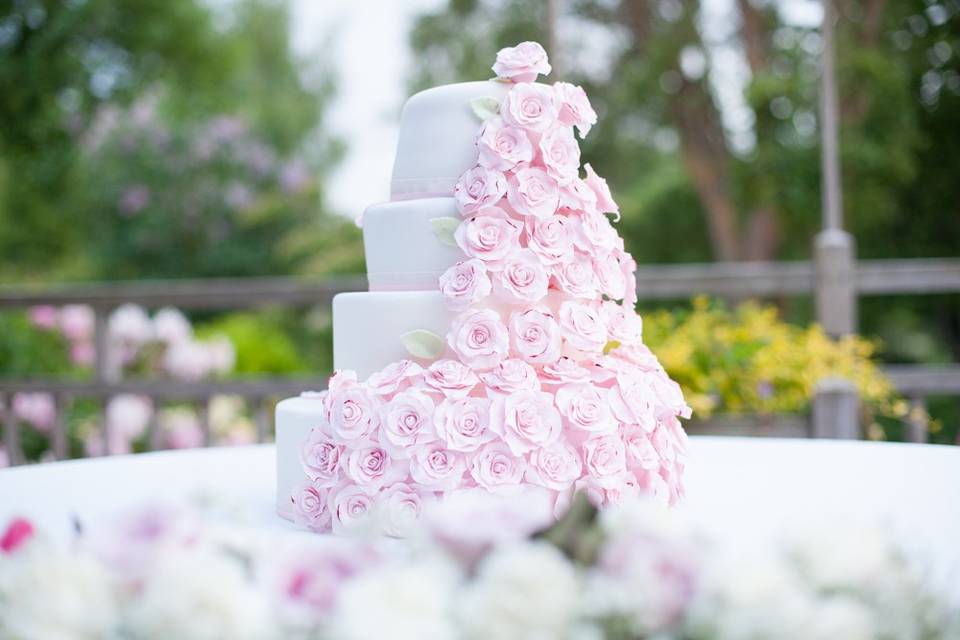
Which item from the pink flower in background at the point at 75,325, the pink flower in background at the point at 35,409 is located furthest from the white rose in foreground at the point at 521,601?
the pink flower in background at the point at 75,325

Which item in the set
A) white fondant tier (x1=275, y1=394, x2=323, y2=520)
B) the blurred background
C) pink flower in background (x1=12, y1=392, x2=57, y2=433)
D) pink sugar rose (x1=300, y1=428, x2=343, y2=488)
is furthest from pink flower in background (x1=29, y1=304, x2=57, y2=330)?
pink sugar rose (x1=300, y1=428, x2=343, y2=488)

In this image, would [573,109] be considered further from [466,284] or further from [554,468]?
[554,468]

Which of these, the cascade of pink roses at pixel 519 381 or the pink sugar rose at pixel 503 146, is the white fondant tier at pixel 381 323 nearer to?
the cascade of pink roses at pixel 519 381

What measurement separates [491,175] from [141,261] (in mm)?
16491

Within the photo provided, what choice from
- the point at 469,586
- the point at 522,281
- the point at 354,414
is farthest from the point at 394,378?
the point at 469,586

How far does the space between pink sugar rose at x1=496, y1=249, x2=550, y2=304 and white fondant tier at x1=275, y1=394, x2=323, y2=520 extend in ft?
1.63

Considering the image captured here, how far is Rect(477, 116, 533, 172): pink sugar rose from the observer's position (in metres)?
2.05

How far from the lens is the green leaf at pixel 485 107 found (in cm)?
216

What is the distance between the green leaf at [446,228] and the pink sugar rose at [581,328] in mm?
279

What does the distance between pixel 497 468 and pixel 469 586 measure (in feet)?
3.18

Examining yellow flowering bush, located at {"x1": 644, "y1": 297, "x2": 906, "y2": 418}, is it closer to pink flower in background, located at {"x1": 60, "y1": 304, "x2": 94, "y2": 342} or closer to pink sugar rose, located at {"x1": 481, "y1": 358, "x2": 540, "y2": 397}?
pink sugar rose, located at {"x1": 481, "y1": 358, "x2": 540, "y2": 397}

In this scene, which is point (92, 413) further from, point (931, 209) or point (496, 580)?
point (931, 209)

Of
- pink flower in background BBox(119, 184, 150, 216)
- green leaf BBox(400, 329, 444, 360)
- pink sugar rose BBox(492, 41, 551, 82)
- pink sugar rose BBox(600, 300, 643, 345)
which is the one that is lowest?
green leaf BBox(400, 329, 444, 360)

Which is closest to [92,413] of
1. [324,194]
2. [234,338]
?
[234,338]
